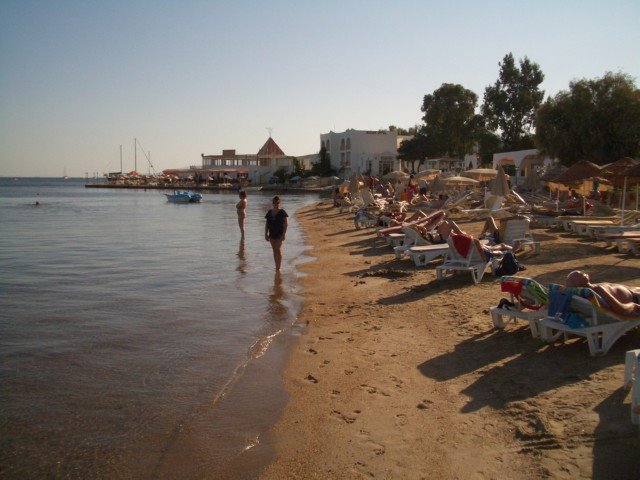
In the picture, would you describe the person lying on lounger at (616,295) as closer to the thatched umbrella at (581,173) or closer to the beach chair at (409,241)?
the beach chair at (409,241)

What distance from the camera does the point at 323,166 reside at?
72.1 metres

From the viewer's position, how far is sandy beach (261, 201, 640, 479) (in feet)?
11.9

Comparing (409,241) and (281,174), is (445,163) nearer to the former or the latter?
(281,174)

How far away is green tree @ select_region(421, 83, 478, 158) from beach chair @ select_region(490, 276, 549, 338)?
172ft

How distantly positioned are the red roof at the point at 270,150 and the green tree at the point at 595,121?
55716 mm

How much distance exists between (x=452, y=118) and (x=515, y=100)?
730 cm

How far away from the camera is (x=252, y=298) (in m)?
9.27

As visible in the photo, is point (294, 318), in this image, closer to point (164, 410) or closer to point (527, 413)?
point (164, 410)

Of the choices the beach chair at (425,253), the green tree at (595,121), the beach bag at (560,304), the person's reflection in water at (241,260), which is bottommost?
the person's reflection in water at (241,260)

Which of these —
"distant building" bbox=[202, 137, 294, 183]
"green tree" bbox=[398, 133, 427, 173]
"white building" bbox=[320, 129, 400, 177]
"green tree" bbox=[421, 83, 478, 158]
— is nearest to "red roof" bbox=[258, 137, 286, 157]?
"distant building" bbox=[202, 137, 294, 183]

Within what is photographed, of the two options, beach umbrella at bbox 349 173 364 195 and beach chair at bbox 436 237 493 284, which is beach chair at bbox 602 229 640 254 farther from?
beach umbrella at bbox 349 173 364 195

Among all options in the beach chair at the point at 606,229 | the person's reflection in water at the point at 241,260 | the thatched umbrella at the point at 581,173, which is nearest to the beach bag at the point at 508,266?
the beach chair at the point at 606,229

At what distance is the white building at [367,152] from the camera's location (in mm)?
66250

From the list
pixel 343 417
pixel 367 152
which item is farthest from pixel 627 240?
pixel 367 152
